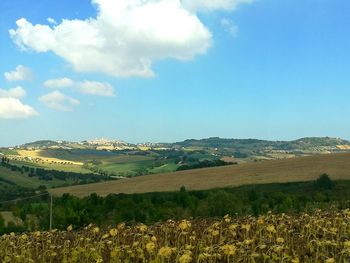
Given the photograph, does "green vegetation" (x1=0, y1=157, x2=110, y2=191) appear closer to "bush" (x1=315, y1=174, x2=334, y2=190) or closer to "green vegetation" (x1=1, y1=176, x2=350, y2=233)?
"green vegetation" (x1=1, y1=176, x2=350, y2=233)

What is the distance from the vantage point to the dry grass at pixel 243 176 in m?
87.1

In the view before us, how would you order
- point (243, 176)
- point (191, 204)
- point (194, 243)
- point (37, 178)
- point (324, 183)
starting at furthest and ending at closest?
point (37, 178), point (243, 176), point (324, 183), point (191, 204), point (194, 243)

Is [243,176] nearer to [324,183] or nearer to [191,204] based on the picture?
[324,183]

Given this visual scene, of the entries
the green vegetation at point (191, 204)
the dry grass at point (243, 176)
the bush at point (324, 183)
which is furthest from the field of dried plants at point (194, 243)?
the dry grass at point (243, 176)

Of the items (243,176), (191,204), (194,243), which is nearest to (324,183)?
(243,176)

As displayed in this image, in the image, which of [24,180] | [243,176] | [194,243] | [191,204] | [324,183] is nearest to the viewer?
[194,243]

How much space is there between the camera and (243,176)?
313 ft

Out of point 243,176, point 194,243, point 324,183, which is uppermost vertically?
point 194,243

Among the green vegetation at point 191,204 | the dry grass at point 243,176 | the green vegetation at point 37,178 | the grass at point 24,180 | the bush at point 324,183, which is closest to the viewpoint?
the green vegetation at point 191,204

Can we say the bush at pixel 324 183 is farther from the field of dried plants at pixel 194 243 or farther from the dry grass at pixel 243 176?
the field of dried plants at pixel 194 243

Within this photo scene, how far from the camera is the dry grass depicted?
87.1 m

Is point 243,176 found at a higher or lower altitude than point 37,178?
higher

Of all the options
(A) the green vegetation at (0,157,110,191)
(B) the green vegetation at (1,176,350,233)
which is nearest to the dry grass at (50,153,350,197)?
(B) the green vegetation at (1,176,350,233)

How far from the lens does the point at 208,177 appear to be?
10038 cm
